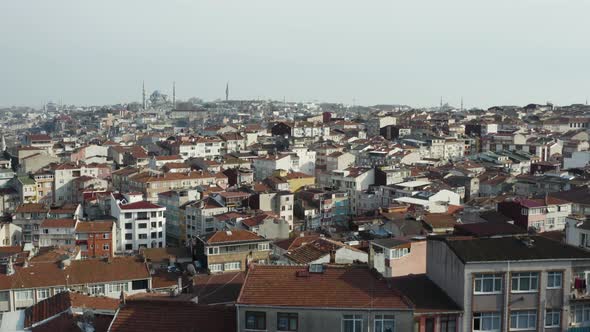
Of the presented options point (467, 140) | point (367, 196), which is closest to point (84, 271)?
point (367, 196)

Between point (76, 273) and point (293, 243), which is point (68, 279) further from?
point (293, 243)

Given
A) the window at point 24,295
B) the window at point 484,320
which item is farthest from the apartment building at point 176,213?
the window at point 484,320

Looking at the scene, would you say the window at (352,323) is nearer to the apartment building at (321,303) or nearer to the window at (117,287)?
the apartment building at (321,303)

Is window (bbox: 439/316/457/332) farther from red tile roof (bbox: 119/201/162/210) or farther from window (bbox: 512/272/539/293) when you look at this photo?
red tile roof (bbox: 119/201/162/210)

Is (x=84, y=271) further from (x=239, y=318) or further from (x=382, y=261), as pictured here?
(x=239, y=318)

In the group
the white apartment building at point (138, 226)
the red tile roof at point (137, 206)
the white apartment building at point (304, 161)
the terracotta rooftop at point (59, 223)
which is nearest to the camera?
the terracotta rooftop at point (59, 223)

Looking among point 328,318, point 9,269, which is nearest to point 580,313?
point 328,318
